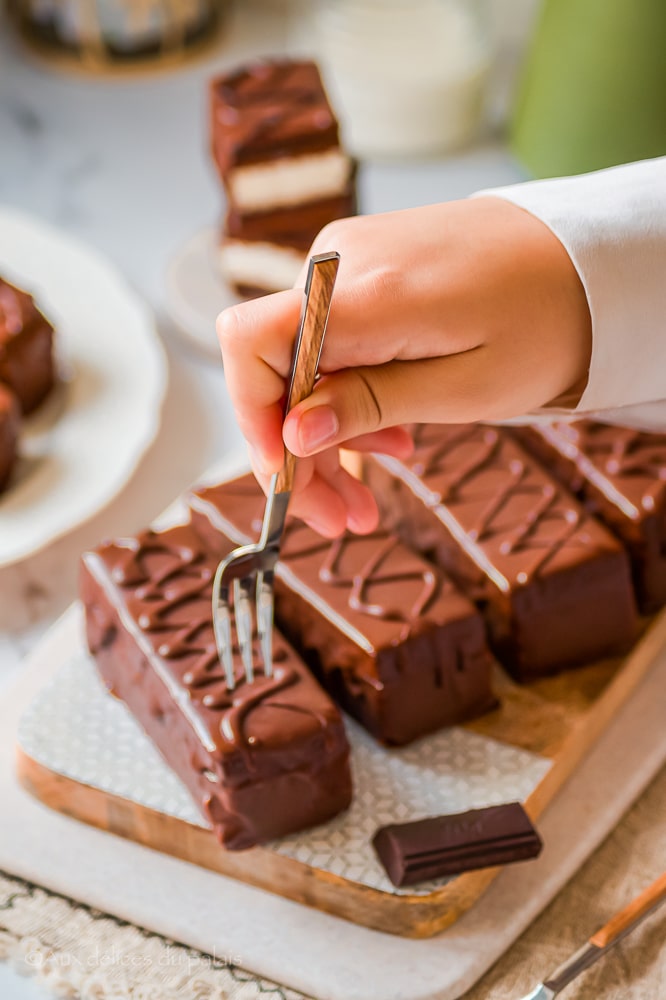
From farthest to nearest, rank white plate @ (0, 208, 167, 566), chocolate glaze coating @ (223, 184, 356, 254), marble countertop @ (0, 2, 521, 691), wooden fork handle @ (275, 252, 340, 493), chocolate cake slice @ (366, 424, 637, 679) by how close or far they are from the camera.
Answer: chocolate glaze coating @ (223, 184, 356, 254) < marble countertop @ (0, 2, 521, 691) < white plate @ (0, 208, 167, 566) < chocolate cake slice @ (366, 424, 637, 679) < wooden fork handle @ (275, 252, 340, 493)

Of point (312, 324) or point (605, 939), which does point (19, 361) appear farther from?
point (605, 939)

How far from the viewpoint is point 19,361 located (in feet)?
5.77

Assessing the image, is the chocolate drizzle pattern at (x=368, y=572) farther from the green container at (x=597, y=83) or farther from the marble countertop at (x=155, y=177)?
the green container at (x=597, y=83)

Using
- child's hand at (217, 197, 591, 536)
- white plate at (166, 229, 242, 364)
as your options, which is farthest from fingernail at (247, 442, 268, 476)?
white plate at (166, 229, 242, 364)

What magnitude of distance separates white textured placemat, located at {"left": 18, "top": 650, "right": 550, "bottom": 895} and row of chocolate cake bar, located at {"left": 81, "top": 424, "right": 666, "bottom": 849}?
2 cm

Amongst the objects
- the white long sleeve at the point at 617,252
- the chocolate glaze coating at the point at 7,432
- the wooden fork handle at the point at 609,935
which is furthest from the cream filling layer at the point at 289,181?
the wooden fork handle at the point at 609,935

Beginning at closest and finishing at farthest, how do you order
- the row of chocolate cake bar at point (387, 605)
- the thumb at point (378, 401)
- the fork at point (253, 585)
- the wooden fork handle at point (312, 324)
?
the wooden fork handle at point (312, 324), the thumb at point (378, 401), the fork at point (253, 585), the row of chocolate cake bar at point (387, 605)

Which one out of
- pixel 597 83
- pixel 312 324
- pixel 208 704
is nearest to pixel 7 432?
pixel 208 704

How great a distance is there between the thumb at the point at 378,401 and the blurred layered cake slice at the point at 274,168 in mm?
1003

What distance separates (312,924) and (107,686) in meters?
0.36

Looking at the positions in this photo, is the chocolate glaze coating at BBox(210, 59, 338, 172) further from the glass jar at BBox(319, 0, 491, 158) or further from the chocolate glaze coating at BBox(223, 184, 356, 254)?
the glass jar at BBox(319, 0, 491, 158)

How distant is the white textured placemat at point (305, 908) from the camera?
118 centimetres

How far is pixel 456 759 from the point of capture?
1324 millimetres

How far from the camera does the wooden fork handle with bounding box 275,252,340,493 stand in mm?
893
